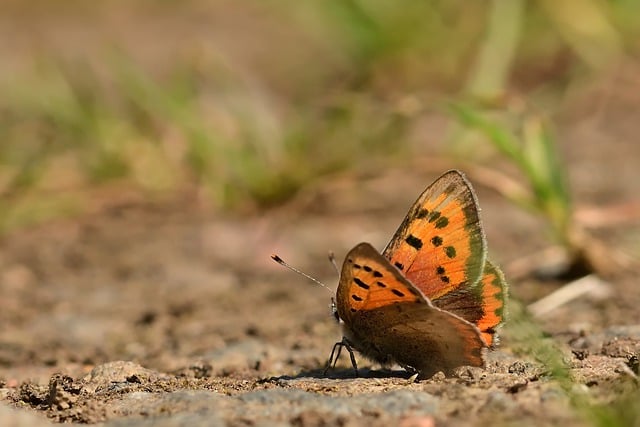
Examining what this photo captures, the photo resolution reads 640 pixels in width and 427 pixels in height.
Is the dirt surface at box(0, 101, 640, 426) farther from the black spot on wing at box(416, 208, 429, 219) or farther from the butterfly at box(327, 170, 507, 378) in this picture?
the black spot on wing at box(416, 208, 429, 219)

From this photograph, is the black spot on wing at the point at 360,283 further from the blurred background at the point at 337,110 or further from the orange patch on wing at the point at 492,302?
the blurred background at the point at 337,110

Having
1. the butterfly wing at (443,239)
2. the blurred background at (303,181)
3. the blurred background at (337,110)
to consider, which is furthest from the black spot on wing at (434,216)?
the blurred background at (337,110)

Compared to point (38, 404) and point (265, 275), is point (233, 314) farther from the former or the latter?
point (38, 404)

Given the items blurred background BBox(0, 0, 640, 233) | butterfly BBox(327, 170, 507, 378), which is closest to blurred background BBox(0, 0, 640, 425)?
blurred background BBox(0, 0, 640, 233)

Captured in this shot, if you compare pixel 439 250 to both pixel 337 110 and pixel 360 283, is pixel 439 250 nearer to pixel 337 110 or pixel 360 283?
pixel 360 283

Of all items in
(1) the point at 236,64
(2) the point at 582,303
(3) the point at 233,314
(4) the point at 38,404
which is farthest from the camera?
(1) the point at 236,64

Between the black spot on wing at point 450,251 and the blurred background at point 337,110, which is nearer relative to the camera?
the black spot on wing at point 450,251

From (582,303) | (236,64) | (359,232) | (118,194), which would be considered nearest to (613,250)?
(582,303)
